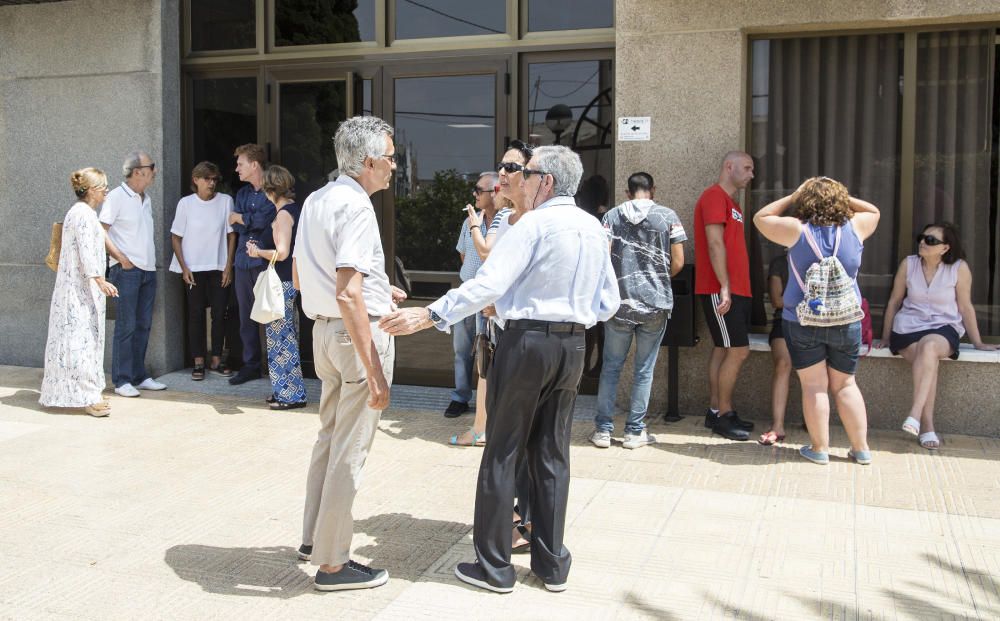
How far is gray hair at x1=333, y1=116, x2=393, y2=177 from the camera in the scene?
13.4 feet

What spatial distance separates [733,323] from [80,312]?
191 inches

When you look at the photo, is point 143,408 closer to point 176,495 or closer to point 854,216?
point 176,495

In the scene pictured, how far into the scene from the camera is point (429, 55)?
833cm

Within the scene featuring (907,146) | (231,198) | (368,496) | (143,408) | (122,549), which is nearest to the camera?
(122,549)

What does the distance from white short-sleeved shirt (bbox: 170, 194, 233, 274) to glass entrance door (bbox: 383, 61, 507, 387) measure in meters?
1.51

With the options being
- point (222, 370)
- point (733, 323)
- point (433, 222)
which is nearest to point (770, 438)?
point (733, 323)

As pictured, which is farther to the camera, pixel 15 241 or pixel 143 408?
pixel 15 241

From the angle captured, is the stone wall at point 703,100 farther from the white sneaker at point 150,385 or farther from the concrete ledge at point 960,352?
the white sneaker at point 150,385

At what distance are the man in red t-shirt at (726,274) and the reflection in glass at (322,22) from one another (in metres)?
3.49

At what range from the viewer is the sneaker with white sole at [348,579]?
4145 millimetres

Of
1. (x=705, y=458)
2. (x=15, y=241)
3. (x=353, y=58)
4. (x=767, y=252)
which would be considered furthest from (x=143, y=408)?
(x=767, y=252)

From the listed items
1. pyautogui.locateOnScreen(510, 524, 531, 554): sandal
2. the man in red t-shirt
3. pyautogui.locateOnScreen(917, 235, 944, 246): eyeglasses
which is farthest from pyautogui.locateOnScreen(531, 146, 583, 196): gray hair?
pyautogui.locateOnScreen(917, 235, 944, 246): eyeglasses

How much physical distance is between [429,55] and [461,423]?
3180 mm

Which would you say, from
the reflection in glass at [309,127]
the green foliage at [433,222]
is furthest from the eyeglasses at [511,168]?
the reflection in glass at [309,127]
